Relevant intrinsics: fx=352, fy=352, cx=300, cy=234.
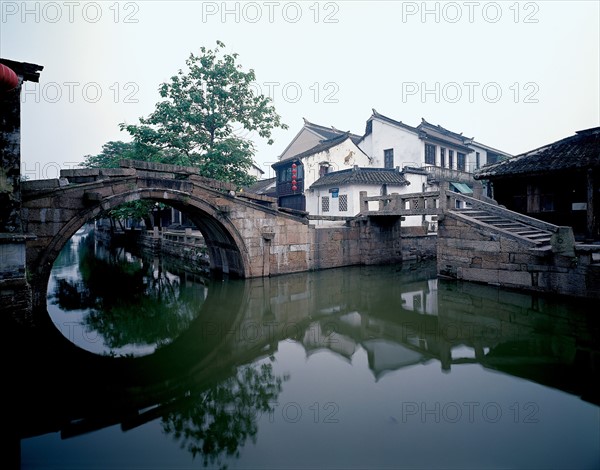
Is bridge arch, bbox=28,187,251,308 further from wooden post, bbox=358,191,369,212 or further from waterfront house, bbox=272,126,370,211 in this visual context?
waterfront house, bbox=272,126,370,211

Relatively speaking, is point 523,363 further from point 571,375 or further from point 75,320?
point 75,320

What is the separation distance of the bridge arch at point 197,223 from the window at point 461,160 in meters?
20.4

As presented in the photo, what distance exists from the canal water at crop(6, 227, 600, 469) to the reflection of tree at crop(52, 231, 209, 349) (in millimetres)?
73

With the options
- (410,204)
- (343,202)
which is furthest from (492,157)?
(410,204)

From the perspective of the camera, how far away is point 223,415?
4258mm

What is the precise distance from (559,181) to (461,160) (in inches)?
600

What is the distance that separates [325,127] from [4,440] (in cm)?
3029

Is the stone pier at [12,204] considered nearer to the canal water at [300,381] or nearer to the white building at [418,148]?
the canal water at [300,381]

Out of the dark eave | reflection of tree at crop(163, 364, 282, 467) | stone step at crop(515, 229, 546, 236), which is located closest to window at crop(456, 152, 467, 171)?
stone step at crop(515, 229, 546, 236)

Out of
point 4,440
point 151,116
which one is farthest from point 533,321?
point 151,116

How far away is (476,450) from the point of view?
3498 millimetres

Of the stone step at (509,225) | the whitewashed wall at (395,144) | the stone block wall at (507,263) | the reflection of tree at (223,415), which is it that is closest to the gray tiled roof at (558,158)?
the stone step at (509,225)

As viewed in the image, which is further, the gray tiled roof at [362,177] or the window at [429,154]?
the window at [429,154]

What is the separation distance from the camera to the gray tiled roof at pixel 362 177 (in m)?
20.6
